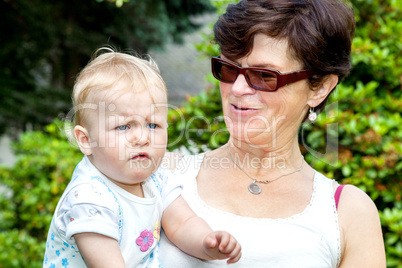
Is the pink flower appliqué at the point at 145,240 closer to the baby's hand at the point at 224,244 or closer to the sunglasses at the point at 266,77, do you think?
the baby's hand at the point at 224,244

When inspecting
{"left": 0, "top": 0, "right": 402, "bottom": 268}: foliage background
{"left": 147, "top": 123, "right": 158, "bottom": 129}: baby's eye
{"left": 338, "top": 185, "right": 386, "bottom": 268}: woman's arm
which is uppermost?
{"left": 147, "top": 123, "right": 158, "bottom": 129}: baby's eye

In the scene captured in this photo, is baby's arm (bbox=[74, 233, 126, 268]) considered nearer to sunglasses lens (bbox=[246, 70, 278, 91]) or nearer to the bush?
sunglasses lens (bbox=[246, 70, 278, 91])

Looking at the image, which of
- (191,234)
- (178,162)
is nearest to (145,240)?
(191,234)

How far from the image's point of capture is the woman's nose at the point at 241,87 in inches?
85.4

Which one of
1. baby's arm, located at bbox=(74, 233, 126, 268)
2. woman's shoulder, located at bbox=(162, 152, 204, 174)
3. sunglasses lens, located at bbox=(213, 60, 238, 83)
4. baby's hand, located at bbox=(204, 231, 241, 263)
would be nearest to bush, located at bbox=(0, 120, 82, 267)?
woman's shoulder, located at bbox=(162, 152, 204, 174)

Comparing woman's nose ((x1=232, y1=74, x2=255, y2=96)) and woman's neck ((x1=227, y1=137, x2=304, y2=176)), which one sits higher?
woman's nose ((x1=232, y1=74, x2=255, y2=96))

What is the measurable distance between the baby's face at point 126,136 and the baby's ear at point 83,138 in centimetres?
3

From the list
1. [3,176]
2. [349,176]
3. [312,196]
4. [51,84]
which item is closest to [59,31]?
[51,84]

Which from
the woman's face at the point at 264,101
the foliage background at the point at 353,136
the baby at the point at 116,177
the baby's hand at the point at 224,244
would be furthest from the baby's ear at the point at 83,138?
the foliage background at the point at 353,136

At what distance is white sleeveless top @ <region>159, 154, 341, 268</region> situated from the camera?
79.8 inches

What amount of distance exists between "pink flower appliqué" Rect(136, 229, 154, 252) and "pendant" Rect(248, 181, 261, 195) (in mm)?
554

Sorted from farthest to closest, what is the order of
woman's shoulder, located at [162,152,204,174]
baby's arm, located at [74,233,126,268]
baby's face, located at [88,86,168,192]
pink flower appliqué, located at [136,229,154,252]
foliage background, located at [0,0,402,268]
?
foliage background, located at [0,0,402,268], woman's shoulder, located at [162,152,204,174], pink flower appliqué, located at [136,229,154,252], baby's face, located at [88,86,168,192], baby's arm, located at [74,233,126,268]

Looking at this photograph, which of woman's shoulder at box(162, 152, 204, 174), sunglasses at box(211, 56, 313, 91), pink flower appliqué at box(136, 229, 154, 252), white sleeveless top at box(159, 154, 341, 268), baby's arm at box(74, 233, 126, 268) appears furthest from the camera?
woman's shoulder at box(162, 152, 204, 174)

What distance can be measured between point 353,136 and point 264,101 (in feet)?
3.97
